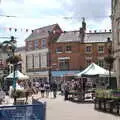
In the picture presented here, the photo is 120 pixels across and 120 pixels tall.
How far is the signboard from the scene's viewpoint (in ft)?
39.4

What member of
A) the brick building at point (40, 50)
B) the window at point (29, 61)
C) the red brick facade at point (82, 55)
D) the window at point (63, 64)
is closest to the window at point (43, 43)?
the brick building at point (40, 50)

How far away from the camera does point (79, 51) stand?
8662 cm

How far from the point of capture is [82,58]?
3413 inches

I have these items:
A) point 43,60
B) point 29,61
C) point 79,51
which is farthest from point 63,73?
point 29,61

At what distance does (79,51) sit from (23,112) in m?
74.7

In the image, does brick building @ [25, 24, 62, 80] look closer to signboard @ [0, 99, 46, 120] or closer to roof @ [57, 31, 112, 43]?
roof @ [57, 31, 112, 43]

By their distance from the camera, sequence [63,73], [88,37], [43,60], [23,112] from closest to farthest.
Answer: [23,112] → [88,37] → [63,73] → [43,60]

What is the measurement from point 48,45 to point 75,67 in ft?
29.5

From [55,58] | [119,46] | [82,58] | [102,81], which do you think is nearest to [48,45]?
[55,58]

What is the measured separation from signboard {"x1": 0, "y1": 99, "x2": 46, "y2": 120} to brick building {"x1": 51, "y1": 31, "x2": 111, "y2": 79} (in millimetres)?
72193

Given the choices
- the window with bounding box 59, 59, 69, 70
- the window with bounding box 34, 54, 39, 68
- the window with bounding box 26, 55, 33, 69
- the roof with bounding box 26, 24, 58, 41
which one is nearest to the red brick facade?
the window with bounding box 59, 59, 69, 70

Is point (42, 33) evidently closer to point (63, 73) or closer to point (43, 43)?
point (43, 43)

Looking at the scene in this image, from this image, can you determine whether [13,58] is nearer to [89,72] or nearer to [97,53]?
[89,72]

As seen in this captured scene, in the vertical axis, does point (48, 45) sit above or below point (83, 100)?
above
